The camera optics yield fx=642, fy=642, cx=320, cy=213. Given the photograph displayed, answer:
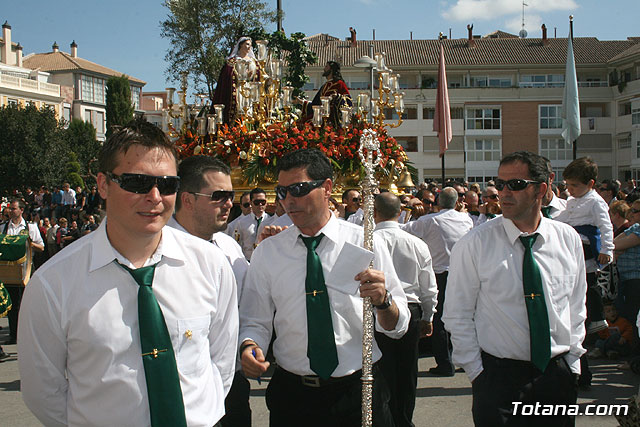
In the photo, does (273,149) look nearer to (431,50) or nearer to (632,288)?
(632,288)

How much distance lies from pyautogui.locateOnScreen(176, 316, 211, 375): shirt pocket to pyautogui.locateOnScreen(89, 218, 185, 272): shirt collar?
0.85 ft

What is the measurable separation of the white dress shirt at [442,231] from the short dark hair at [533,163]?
4472 mm

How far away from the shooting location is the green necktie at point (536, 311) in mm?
3525

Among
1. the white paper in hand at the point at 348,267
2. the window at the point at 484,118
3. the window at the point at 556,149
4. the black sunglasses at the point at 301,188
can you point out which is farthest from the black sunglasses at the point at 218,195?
the window at the point at 556,149

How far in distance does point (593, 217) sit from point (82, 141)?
57522mm

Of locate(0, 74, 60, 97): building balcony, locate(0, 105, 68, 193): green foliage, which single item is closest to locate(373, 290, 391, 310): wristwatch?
locate(0, 105, 68, 193): green foliage

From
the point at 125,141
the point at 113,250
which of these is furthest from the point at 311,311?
the point at 125,141

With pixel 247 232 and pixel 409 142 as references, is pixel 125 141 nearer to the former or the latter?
pixel 247 232

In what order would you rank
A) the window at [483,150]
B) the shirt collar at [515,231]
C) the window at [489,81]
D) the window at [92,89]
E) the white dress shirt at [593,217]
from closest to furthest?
1. the shirt collar at [515,231]
2. the white dress shirt at [593,217]
3. the window at [483,150]
4. the window at [489,81]
5. the window at [92,89]

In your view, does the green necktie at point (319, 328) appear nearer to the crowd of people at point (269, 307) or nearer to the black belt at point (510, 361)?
the crowd of people at point (269, 307)

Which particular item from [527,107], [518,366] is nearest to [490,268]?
[518,366]

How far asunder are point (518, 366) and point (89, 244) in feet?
7.85

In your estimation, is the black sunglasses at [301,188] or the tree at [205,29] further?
the tree at [205,29]

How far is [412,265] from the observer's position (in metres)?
6.21
